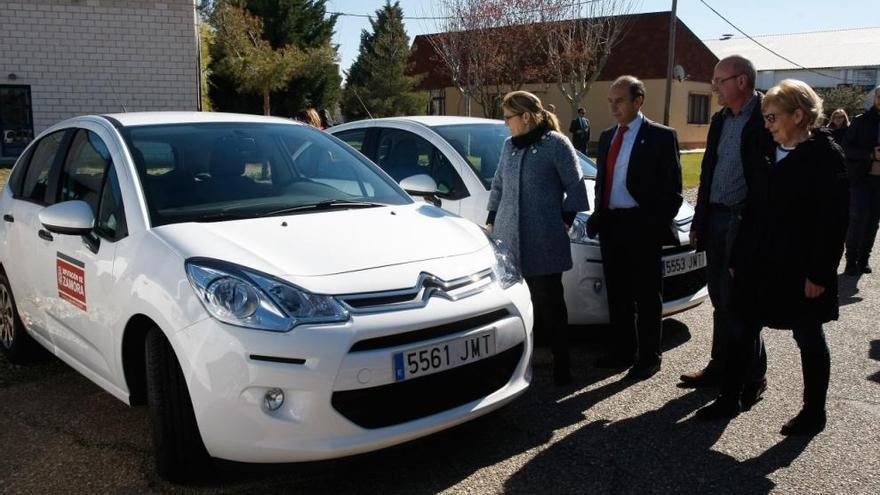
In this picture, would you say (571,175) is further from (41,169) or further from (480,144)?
(41,169)

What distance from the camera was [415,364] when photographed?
2.86m

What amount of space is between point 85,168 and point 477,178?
8.48 feet

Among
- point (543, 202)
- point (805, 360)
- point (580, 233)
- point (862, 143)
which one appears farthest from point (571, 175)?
point (862, 143)

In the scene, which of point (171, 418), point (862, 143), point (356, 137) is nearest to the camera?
point (171, 418)

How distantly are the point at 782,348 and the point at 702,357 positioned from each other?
2.09ft

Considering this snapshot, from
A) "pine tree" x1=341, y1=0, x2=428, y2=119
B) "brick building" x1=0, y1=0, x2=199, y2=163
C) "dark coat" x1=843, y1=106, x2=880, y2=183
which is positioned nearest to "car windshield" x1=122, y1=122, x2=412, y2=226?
"dark coat" x1=843, y1=106, x2=880, y2=183

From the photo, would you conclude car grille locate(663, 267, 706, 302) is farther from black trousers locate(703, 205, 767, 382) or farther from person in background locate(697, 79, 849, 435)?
person in background locate(697, 79, 849, 435)

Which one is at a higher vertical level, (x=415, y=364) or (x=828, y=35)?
(x=828, y=35)

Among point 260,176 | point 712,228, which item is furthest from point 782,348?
point 260,176

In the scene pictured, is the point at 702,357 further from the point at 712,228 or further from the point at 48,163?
the point at 48,163

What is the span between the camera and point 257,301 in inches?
109

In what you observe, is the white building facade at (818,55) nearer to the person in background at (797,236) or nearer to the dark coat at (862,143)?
the dark coat at (862,143)

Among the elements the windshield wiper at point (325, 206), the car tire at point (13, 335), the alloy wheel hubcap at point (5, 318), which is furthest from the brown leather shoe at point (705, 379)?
the alloy wheel hubcap at point (5, 318)

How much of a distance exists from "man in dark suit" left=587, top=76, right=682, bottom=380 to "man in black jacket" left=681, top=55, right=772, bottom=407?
0.21 meters
